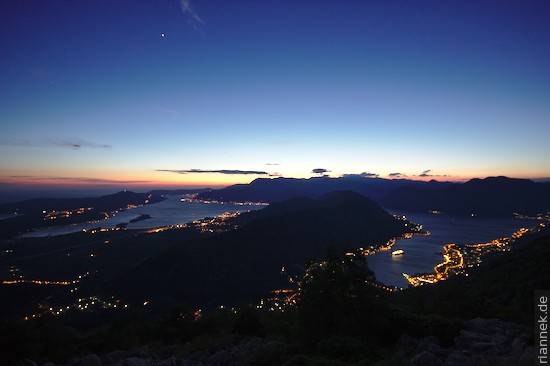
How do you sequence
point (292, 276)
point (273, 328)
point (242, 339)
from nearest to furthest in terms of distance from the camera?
point (242, 339) < point (273, 328) < point (292, 276)

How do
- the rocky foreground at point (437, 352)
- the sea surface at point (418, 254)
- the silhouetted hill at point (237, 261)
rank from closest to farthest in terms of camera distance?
the rocky foreground at point (437, 352) < the silhouetted hill at point (237, 261) < the sea surface at point (418, 254)

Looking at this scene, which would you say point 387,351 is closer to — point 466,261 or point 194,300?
point 194,300

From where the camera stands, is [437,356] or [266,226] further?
[266,226]

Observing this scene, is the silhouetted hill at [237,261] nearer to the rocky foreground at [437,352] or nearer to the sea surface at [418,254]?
the sea surface at [418,254]

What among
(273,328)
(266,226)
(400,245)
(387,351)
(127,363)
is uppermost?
(387,351)

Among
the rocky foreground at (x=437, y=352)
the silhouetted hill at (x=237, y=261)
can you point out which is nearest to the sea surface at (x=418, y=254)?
the silhouetted hill at (x=237, y=261)

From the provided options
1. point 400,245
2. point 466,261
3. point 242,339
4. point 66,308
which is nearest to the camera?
point 242,339

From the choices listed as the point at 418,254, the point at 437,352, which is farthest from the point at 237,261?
the point at 437,352

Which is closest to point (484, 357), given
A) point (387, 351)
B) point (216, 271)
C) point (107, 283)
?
point (387, 351)
